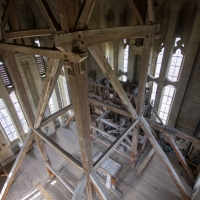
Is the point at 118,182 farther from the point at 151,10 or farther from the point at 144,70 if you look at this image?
the point at 151,10

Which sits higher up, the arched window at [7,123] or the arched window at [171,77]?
the arched window at [171,77]

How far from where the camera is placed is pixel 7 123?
7383 mm

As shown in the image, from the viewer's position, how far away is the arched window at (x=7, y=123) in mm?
7031

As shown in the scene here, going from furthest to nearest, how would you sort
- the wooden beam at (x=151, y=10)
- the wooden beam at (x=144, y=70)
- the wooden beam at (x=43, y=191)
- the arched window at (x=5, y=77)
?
the arched window at (x=5, y=77) → the wooden beam at (x=43, y=191) → the wooden beam at (x=144, y=70) → the wooden beam at (x=151, y=10)

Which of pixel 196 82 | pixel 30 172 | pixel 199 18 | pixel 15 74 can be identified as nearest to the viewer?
pixel 15 74

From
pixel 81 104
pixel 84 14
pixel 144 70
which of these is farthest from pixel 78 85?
pixel 144 70

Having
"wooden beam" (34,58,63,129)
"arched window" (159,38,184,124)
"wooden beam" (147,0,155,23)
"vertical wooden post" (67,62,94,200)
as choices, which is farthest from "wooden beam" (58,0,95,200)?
"arched window" (159,38,184,124)

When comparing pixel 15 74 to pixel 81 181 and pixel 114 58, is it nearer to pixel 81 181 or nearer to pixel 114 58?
pixel 81 181

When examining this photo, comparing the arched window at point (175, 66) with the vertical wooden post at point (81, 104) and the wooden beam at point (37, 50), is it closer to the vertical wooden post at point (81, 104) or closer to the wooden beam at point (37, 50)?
the vertical wooden post at point (81, 104)

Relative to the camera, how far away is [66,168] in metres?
6.94

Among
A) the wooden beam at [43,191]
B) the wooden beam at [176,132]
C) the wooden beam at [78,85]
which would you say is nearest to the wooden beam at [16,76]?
the wooden beam at [78,85]

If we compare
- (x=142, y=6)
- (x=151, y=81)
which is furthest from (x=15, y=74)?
(x=151, y=81)

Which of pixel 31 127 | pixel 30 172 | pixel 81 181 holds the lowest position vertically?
pixel 30 172

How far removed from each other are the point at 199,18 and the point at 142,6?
2.66 metres
